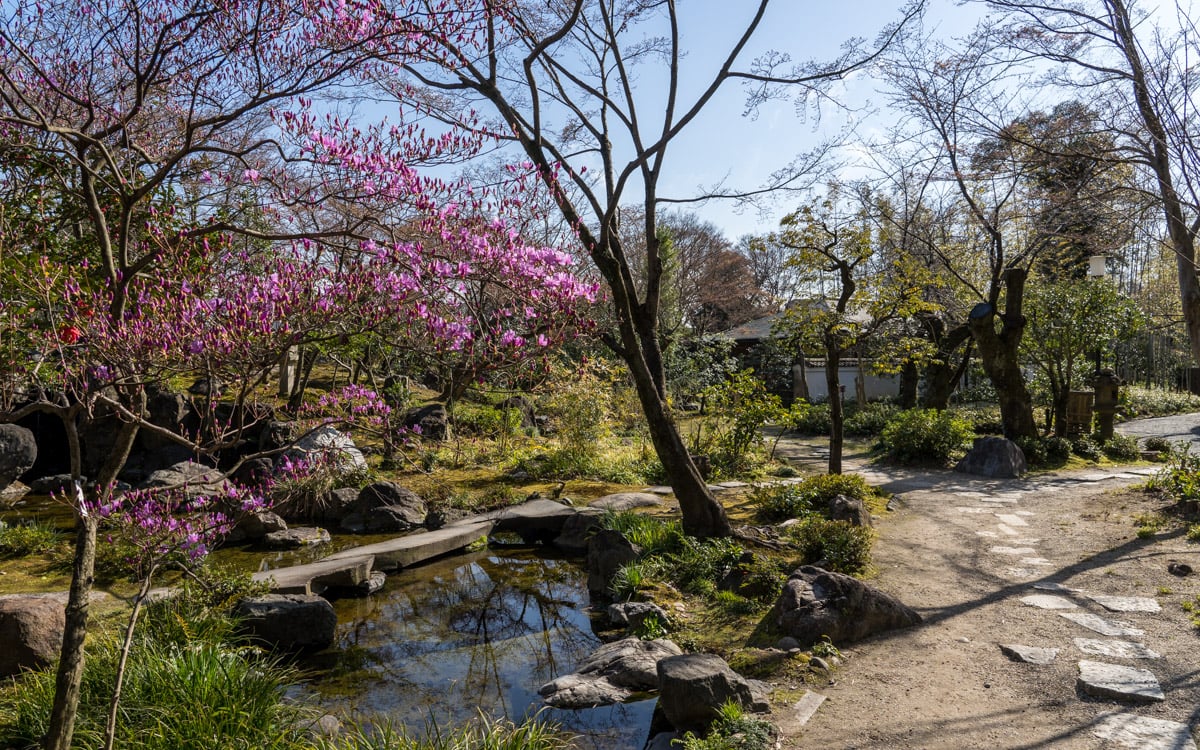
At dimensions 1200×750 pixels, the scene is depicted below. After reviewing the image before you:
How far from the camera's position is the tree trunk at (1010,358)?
11648 millimetres

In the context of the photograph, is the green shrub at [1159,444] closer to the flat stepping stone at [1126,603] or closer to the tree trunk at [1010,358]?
the tree trunk at [1010,358]

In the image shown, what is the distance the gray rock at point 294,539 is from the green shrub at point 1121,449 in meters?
11.9

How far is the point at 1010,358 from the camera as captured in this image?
11.7 m

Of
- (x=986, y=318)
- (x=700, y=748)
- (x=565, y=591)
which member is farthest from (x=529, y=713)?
(x=986, y=318)

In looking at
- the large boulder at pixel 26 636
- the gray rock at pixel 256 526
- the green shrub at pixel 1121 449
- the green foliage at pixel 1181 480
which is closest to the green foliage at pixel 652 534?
the gray rock at pixel 256 526

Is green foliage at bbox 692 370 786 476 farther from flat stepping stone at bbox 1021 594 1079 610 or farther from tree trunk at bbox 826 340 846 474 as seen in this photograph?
flat stepping stone at bbox 1021 594 1079 610

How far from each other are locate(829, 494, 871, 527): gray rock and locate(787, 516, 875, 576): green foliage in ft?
2.43

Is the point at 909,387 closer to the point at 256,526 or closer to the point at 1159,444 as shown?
the point at 1159,444

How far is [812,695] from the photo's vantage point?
4145mm

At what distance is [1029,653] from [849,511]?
2.96m

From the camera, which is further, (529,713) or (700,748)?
(529,713)

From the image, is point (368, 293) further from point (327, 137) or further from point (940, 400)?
point (940, 400)

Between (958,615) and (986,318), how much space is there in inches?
317

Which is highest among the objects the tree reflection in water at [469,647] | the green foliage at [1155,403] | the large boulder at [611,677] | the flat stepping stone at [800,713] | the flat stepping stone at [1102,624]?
the green foliage at [1155,403]
